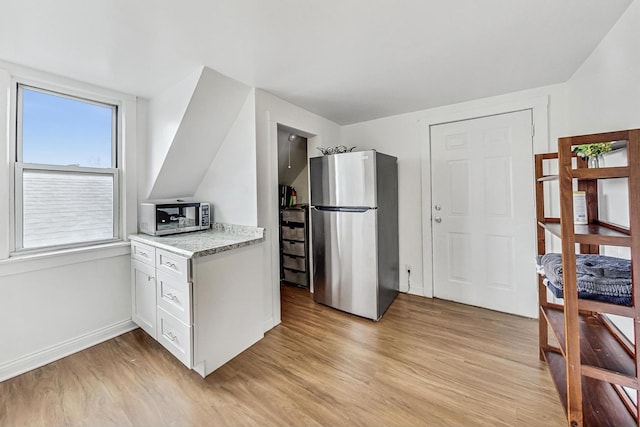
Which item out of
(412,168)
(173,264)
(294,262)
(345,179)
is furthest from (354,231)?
(173,264)

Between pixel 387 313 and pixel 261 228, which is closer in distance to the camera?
pixel 261 228

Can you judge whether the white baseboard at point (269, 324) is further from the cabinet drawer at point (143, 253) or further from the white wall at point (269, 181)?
the cabinet drawer at point (143, 253)

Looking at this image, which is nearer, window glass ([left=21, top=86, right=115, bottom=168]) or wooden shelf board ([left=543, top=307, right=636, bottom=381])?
wooden shelf board ([left=543, top=307, right=636, bottom=381])

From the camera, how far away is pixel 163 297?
192 cm

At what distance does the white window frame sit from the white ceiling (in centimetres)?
19

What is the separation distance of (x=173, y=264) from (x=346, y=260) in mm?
1506

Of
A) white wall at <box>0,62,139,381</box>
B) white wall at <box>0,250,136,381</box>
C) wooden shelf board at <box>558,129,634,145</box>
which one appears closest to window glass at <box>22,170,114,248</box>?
white wall at <box>0,62,139,381</box>

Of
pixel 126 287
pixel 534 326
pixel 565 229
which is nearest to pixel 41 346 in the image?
pixel 126 287

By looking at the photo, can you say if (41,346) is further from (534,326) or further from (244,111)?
(534,326)

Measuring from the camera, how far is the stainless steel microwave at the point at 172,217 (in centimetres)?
225

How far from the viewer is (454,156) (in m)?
2.73

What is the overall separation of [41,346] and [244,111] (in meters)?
2.39

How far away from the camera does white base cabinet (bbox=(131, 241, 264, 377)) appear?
1.68 metres

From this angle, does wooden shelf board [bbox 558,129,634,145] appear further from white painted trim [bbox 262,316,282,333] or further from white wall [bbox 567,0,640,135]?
white painted trim [bbox 262,316,282,333]
